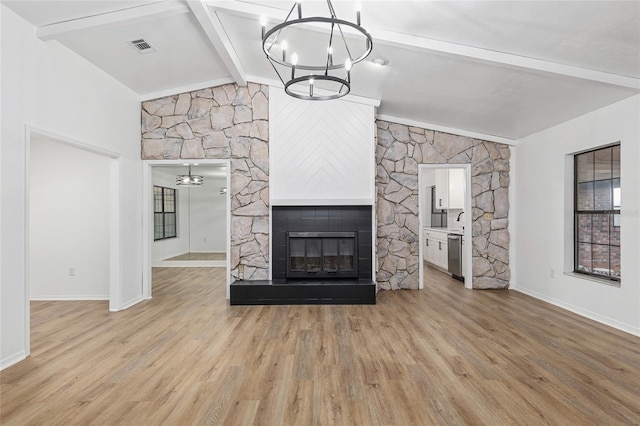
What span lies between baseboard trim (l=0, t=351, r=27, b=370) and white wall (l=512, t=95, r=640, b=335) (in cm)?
575

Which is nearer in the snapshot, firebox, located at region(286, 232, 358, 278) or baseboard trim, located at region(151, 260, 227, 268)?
firebox, located at region(286, 232, 358, 278)

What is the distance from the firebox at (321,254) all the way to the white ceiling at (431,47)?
2124 mm

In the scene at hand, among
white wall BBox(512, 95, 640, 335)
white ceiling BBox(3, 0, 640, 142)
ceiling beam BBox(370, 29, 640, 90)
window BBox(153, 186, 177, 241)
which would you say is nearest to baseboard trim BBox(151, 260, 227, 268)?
window BBox(153, 186, 177, 241)

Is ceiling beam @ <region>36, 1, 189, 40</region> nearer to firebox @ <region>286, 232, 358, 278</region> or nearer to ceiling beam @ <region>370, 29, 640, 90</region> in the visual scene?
ceiling beam @ <region>370, 29, 640, 90</region>

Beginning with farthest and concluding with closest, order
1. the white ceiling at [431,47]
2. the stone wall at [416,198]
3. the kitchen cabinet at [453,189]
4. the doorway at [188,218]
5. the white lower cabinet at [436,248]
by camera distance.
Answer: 1. the doorway at [188,218]
2. the white lower cabinet at [436,248]
3. the kitchen cabinet at [453,189]
4. the stone wall at [416,198]
5. the white ceiling at [431,47]

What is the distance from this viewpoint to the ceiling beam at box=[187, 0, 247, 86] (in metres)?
3.34

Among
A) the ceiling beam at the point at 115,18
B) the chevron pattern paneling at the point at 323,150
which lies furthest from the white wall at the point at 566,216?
the ceiling beam at the point at 115,18

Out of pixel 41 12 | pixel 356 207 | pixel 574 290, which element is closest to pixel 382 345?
pixel 356 207

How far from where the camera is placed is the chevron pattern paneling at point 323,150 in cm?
536

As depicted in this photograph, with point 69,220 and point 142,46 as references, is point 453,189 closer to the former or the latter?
point 142,46

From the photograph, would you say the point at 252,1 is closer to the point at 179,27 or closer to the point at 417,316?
the point at 179,27

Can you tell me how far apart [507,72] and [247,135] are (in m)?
3.44

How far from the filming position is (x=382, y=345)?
11.3 ft

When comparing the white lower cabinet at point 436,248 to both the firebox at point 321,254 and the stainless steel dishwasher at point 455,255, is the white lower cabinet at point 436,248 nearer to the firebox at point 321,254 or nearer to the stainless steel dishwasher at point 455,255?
the stainless steel dishwasher at point 455,255
